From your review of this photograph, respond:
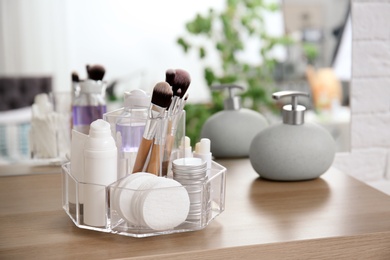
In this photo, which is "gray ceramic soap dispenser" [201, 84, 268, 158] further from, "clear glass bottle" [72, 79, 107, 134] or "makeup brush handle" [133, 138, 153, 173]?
"makeup brush handle" [133, 138, 153, 173]

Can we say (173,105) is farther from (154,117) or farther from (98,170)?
(98,170)

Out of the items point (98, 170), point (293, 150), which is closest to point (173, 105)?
point (98, 170)

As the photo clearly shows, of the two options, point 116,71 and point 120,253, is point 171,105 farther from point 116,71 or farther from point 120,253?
point 116,71

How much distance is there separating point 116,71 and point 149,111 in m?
2.24

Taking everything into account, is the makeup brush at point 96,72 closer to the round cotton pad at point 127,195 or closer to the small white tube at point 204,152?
the small white tube at point 204,152

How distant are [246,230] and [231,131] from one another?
0.43 m

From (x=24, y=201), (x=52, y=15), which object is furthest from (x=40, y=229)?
(x=52, y=15)

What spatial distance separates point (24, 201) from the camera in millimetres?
901

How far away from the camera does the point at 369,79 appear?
4.36 feet

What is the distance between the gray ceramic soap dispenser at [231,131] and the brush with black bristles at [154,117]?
379 millimetres

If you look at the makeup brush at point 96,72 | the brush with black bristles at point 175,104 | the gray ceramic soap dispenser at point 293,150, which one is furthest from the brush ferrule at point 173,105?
the makeup brush at point 96,72

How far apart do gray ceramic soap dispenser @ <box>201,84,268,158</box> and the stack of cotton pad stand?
1.44 ft

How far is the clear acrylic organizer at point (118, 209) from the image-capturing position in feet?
2.42

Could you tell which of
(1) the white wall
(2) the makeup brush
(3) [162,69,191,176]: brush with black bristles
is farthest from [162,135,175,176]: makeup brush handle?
(1) the white wall
